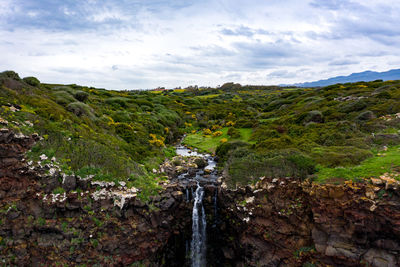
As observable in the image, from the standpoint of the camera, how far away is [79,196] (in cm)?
1678

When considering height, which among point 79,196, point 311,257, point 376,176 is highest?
point 376,176

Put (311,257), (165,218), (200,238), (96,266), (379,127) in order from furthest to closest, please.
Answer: (379,127), (200,238), (165,218), (96,266), (311,257)

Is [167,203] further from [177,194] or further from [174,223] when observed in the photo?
[174,223]

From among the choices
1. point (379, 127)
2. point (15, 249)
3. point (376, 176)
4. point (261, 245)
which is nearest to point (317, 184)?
point (376, 176)

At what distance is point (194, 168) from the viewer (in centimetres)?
2786

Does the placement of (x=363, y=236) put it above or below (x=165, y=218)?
above

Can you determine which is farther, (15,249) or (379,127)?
(379,127)

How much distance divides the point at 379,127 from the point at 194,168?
67.7ft

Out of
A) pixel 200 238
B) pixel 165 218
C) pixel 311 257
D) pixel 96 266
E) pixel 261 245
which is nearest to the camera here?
pixel 311 257

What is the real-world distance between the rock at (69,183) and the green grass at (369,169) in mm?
18505

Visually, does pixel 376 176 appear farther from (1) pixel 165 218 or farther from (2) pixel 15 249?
(2) pixel 15 249

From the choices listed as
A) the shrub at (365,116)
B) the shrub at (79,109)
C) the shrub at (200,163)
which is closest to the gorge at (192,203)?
the shrub at (365,116)

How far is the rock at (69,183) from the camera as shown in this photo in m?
16.7

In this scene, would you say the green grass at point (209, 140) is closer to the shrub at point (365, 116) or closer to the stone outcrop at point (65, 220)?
the shrub at point (365, 116)
